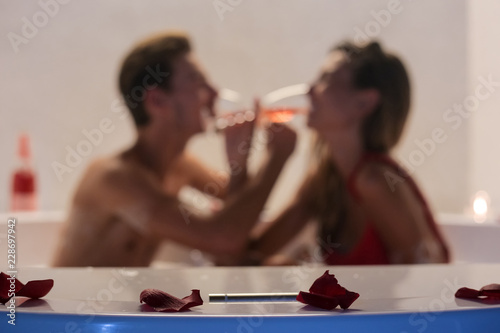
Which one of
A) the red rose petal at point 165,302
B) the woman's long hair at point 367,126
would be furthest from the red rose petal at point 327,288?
the woman's long hair at point 367,126

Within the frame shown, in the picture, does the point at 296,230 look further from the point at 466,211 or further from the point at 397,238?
the point at 466,211

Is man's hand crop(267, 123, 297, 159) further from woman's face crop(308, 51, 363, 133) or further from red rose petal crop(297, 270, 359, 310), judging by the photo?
red rose petal crop(297, 270, 359, 310)

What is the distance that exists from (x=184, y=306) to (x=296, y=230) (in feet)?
4.64

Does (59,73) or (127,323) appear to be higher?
(59,73)

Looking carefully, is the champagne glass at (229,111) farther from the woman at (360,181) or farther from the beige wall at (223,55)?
the woman at (360,181)

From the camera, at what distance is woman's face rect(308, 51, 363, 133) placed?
203cm

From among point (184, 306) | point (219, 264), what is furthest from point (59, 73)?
point (184, 306)

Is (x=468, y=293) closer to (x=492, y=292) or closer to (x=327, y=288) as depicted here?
(x=492, y=292)

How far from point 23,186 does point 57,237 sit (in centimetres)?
29

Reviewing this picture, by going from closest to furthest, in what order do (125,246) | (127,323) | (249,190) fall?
(127,323)
(249,190)
(125,246)

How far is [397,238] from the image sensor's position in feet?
6.39

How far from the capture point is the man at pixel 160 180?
182 centimetres

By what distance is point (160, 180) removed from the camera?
2.08 meters

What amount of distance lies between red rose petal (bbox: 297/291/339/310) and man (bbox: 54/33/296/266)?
1.09 m
